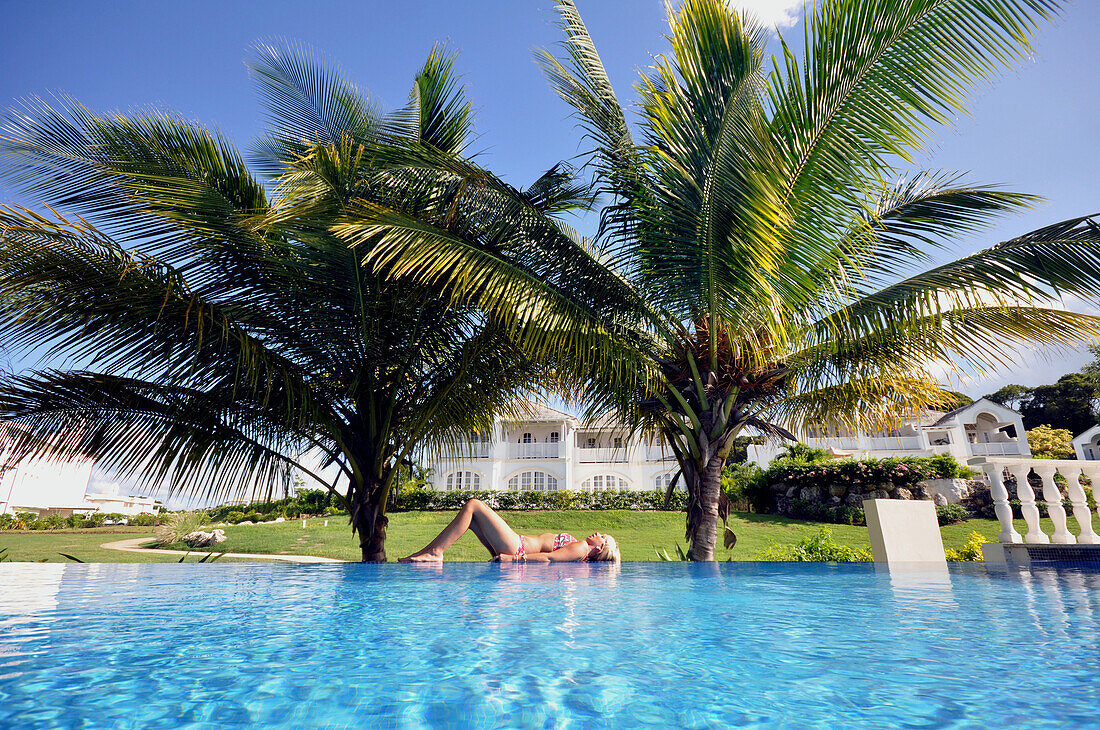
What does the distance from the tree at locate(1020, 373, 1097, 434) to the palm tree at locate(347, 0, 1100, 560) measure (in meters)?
45.9

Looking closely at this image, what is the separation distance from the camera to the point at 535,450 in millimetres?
32719

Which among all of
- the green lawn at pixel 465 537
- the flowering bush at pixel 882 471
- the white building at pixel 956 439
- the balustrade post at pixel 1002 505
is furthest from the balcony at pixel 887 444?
the balustrade post at pixel 1002 505

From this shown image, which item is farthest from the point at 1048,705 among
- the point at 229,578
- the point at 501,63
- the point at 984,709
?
the point at 501,63

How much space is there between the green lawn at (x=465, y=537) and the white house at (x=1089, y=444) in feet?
91.6

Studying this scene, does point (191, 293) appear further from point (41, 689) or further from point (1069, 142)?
point (1069, 142)

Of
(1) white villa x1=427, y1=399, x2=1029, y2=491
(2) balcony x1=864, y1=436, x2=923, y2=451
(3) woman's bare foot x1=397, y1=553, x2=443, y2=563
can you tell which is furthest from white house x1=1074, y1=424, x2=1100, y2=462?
(3) woman's bare foot x1=397, y1=553, x2=443, y2=563

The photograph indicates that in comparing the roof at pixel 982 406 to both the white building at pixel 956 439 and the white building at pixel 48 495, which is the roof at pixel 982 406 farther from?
the white building at pixel 48 495

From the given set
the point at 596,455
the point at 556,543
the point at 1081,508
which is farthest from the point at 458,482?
the point at 1081,508

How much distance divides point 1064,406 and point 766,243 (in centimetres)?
5289

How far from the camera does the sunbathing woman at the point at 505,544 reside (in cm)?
684

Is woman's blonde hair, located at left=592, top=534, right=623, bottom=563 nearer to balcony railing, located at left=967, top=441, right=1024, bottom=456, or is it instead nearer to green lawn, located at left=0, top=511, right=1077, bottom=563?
green lawn, located at left=0, top=511, right=1077, bottom=563

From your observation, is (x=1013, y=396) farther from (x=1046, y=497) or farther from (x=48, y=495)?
(x=48, y=495)

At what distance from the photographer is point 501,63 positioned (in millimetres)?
10430

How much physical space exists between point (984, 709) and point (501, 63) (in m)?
11.1
